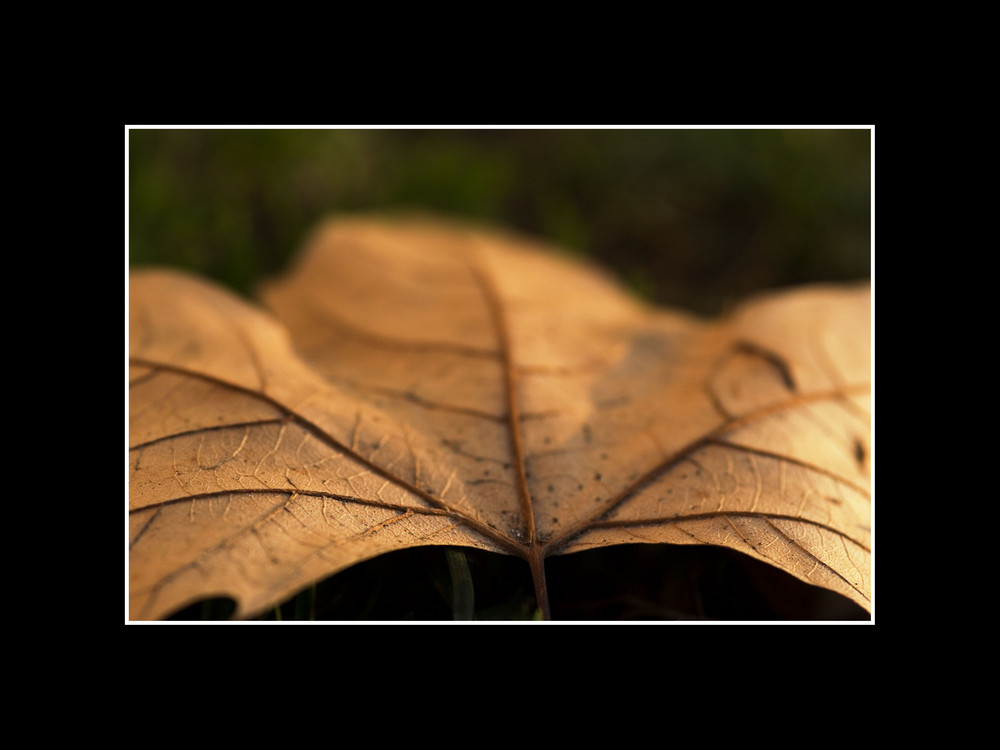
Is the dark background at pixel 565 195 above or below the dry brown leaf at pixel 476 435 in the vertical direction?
above

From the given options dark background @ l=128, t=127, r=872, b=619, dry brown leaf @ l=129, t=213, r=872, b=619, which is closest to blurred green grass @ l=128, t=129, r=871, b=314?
dark background @ l=128, t=127, r=872, b=619

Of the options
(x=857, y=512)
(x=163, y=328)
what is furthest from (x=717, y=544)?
(x=163, y=328)

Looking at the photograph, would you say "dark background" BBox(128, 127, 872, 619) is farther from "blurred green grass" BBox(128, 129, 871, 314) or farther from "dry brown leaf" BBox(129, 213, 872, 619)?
"dry brown leaf" BBox(129, 213, 872, 619)

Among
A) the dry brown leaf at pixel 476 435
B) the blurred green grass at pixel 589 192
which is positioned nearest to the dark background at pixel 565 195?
the blurred green grass at pixel 589 192

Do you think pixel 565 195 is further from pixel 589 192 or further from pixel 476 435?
pixel 476 435

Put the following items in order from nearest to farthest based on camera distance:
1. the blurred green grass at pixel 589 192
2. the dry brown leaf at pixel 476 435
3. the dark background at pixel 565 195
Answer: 1. the dry brown leaf at pixel 476 435
2. the dark background at pixel 565 195
3. the blurred green grass at pixel 589 192

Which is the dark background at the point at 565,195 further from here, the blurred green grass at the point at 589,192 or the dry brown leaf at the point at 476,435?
the dry brown leaf at the point at 476,435

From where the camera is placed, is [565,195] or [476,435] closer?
[476,435]

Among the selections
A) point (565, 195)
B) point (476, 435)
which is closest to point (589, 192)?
point (565, 195)

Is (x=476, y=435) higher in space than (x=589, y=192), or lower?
lower
